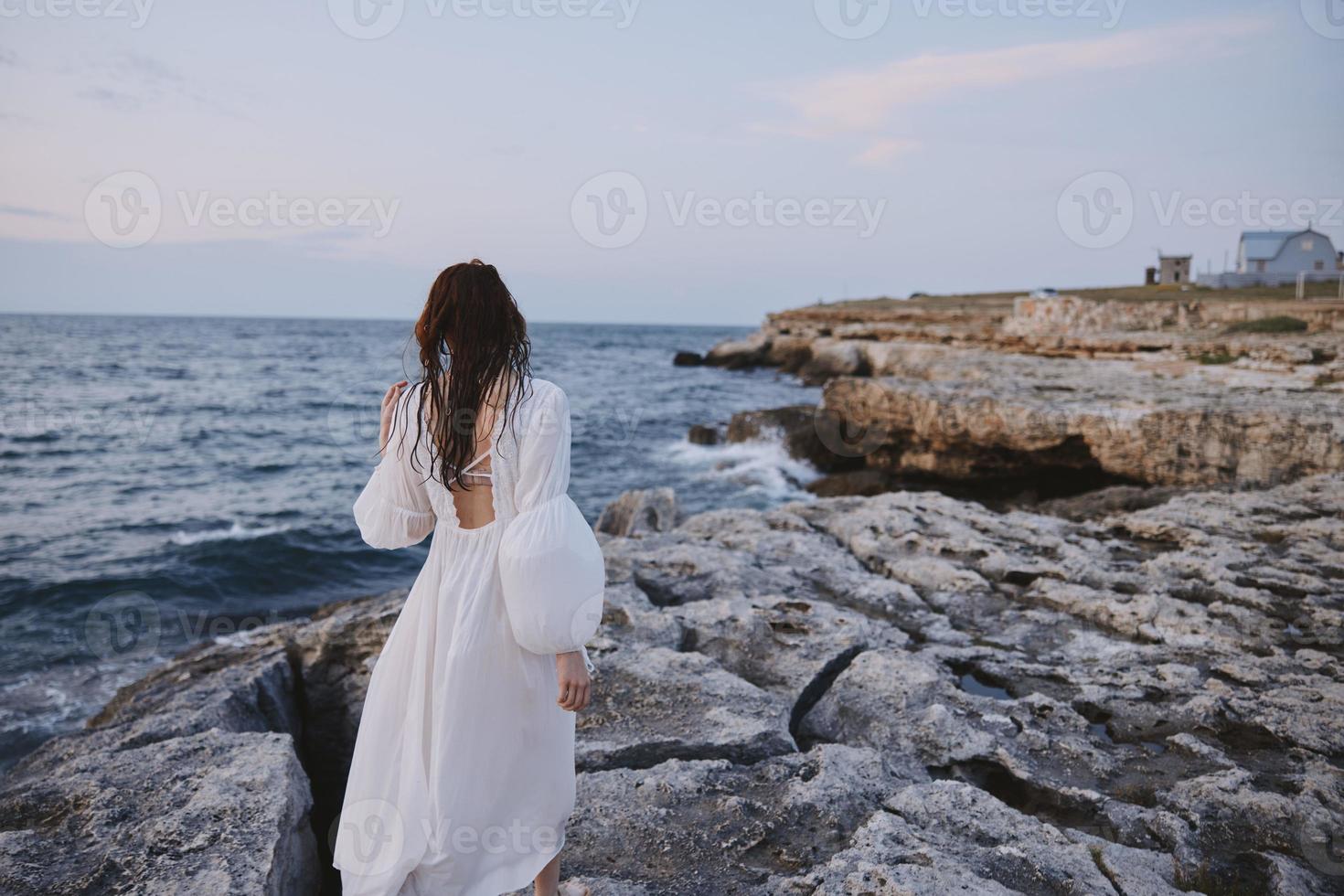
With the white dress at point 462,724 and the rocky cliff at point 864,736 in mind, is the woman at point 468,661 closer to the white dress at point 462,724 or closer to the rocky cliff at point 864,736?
the white dress at point 462,724

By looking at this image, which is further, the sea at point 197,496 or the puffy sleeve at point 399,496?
the sea at point 197,496

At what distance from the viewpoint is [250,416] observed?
97.8 feet

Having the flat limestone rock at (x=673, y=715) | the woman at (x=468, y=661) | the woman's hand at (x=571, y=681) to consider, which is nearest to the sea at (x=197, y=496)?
the woman at (x=468, y=661)

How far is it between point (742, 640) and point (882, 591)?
1.68 meters

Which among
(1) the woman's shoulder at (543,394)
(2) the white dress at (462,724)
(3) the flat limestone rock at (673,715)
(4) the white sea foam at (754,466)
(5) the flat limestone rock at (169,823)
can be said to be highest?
(1) the woman's shoulder at (543,394)

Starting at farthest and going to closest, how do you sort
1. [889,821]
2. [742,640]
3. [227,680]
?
→ [742,640], [227,680], [889,821]

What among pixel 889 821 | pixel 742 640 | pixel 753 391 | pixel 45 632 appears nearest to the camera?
pixel 889 821

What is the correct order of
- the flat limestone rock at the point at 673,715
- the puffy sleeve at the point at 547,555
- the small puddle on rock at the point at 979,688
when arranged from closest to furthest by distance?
the puffy sleeve at the point at 547,555
the flat limestone rock at the point at 673,715
the small puddle on rock at the point at 979,688

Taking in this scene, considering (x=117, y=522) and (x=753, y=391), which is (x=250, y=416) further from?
(x=753, y=391)

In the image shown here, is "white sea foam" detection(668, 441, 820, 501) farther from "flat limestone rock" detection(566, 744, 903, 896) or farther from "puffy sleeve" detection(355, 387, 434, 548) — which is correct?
"puffy sleeve" detection(355, 387, 434, 548)

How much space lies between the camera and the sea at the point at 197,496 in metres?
9.55

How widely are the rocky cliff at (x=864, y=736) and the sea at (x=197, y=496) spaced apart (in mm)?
2174

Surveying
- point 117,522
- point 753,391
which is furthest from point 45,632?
point 753,391

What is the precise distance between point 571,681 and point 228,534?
46.4ft
